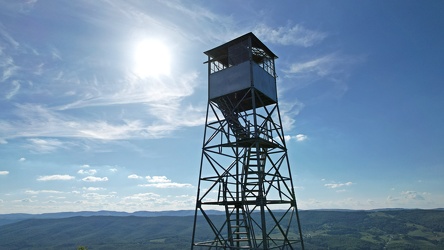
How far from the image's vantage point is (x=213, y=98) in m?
19.8

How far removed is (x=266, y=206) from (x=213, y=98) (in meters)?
7.57

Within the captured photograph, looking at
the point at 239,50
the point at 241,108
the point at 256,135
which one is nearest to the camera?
the point at 256,135

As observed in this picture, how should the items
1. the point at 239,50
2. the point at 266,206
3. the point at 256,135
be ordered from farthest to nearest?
the point at 239,50
the point at 256,135
the point at 266,206

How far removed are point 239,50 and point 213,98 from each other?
3.62 metres

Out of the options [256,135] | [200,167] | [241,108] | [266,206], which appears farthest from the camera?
[241,108]

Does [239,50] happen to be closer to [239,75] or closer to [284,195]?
[239,75]

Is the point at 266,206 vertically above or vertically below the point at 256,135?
below

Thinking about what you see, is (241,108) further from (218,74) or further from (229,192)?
(229,192)

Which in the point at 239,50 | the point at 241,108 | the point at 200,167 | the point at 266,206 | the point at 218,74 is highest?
the point at 239,50

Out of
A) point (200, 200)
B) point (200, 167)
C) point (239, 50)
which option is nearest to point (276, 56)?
point (239, 50)

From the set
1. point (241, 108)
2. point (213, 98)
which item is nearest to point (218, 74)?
point (213, 98)

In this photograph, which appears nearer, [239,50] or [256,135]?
[256,135]

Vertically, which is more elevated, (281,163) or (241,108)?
(241,108)

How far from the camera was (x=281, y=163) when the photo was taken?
19250mm
